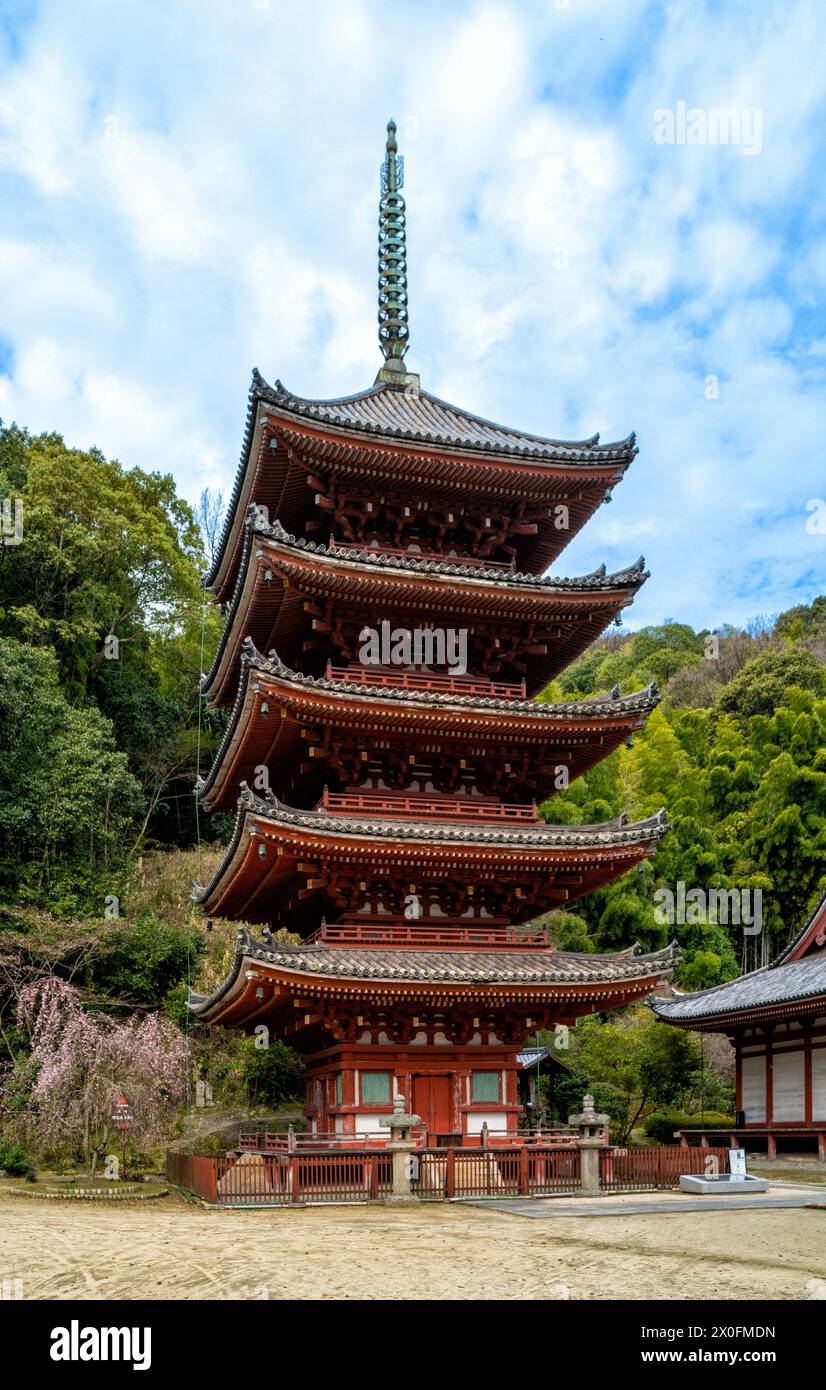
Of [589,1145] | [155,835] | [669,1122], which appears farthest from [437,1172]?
[155,835]

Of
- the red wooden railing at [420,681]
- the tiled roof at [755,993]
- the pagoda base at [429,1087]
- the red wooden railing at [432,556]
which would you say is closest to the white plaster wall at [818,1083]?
the tiled roof at [755,993]

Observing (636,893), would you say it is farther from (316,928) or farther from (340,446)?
(340,446)

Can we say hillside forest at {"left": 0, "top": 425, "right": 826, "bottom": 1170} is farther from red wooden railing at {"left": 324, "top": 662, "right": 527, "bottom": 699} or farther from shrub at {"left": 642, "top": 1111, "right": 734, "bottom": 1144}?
red wooden railing at {"left": 324, "top": 662, "right": 527, "bottom": 699}

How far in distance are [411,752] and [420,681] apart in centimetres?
160

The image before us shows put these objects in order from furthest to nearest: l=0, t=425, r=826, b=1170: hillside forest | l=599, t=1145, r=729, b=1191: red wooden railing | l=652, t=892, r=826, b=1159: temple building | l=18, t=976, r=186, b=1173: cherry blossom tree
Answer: l=0, t=425, r=826, b=1170: hillside forest, l=652, t=892, r=826, b=1159: temple building, l=18, t=976, r=186, b=1173: cherry blossom tree, l=599, t=1145, r=729, b=1191: red wooden railing

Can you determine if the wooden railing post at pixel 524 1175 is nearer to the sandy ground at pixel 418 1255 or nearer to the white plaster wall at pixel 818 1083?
the sandy ground at pixel 418 1255

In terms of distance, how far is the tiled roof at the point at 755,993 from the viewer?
99.5 ft

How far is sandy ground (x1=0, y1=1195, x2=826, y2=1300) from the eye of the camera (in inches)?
434

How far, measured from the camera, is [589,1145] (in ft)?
67.1

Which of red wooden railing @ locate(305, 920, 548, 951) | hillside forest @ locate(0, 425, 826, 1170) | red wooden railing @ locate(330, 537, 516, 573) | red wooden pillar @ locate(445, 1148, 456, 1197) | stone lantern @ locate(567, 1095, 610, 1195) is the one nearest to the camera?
→ red wooden pillar @ locate(445, 1148, 456, 1197)

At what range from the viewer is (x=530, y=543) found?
26.8m

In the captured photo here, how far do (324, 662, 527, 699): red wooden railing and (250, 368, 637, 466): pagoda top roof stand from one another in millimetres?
4658

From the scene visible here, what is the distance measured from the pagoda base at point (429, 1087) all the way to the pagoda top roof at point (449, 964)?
1.71m

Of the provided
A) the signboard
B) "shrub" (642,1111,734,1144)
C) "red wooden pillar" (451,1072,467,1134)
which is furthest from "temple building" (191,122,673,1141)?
"shrub" (642,1111,734,1144)
